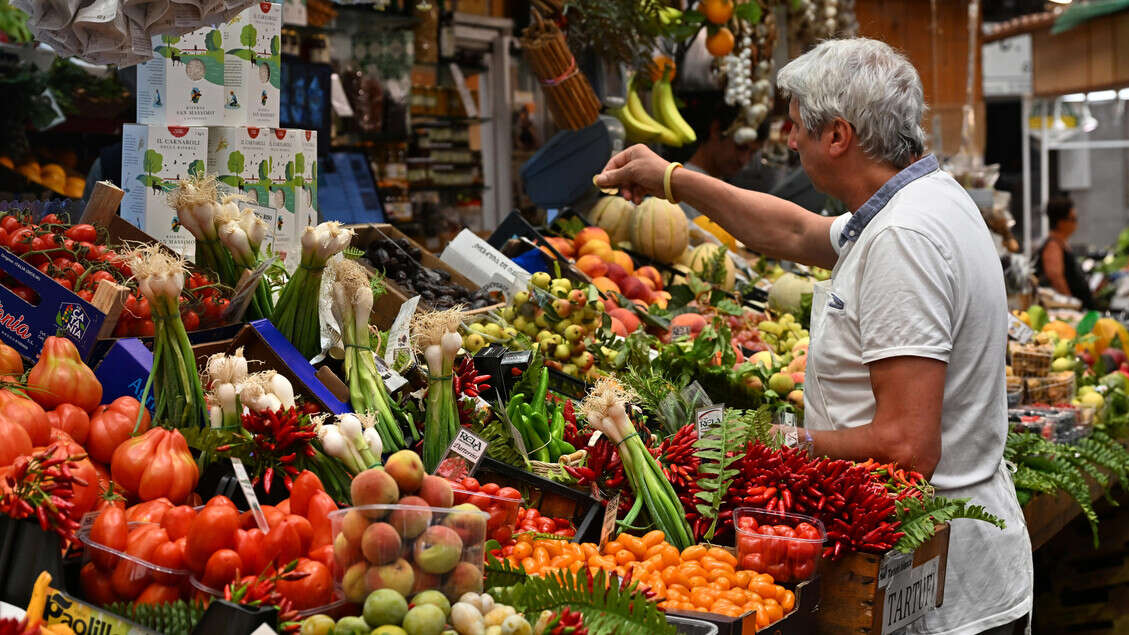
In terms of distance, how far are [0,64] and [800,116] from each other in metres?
3.90

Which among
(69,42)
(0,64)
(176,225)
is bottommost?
(176,225)

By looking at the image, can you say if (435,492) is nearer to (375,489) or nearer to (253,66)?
(375,489)

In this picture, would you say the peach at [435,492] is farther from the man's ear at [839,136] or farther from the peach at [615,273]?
the peach at [615,273]

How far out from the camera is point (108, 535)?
1449 mm

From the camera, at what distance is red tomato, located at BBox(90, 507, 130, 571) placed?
1.44 m

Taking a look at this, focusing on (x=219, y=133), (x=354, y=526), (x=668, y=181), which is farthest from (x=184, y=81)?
(x=354, y=526)

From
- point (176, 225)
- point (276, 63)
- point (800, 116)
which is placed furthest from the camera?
point (276, 63)

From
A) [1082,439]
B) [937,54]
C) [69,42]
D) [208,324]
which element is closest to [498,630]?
[208,324]

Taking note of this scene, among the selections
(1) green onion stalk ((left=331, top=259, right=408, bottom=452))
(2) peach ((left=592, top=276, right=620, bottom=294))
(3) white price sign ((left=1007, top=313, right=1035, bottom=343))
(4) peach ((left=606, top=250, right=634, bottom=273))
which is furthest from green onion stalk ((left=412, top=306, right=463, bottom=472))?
(3) white price sign ((left=1007, top=313, right=1035, bottom=343))

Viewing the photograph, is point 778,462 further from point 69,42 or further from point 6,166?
point 6,166

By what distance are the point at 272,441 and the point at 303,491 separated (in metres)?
0.25

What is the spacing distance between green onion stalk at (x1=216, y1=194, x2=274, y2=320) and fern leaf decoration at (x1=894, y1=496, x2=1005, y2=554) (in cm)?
139

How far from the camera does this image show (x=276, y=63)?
10.1ft

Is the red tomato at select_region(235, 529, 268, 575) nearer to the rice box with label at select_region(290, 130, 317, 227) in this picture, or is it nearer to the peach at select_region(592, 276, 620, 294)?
the rice box with label at select_region(290, 130, 317, 227)
